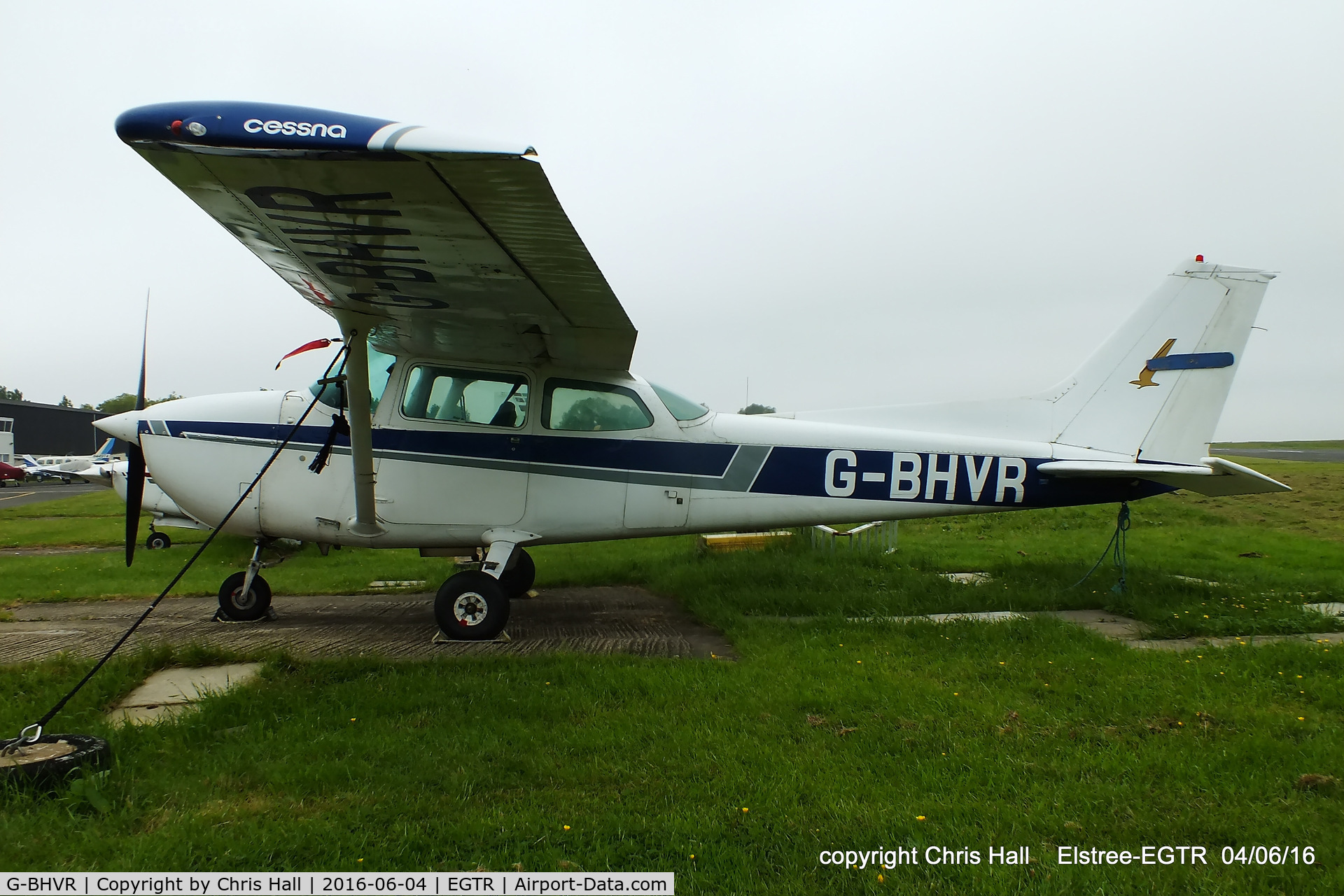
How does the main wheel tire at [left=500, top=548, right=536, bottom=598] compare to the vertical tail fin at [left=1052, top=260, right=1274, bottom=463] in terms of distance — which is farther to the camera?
the main wheel tire at [left=500, top=548, right=536, bottom=598]

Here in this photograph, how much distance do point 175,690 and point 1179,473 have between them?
25.6 feet

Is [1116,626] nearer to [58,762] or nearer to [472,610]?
[472,610]

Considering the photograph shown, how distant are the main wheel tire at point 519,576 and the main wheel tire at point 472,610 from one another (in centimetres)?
199

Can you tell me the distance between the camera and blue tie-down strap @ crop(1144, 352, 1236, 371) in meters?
6.37

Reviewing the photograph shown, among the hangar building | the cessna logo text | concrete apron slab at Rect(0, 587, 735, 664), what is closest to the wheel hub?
concrete apron slab at Rect(0, 587, 735, 664)

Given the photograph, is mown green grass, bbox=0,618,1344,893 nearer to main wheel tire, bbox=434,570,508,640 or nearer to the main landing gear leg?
main wheel tire, bbox=434,570,508,640

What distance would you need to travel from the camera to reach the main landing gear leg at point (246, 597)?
6.44m

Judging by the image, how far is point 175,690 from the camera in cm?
414

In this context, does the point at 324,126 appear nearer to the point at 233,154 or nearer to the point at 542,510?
the point at 233,154

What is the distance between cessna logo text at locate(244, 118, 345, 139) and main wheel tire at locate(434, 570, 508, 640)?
11.4 feet

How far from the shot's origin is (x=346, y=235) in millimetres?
3943

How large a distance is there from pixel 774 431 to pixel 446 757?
3.97 m

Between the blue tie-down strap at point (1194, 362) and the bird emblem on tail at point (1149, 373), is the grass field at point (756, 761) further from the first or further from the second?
the blue tie-down strap at point (1194, 362)

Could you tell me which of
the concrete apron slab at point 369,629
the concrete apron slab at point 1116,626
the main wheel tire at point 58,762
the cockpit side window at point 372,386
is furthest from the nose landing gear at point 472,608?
the main wheel tire at point 58,762
